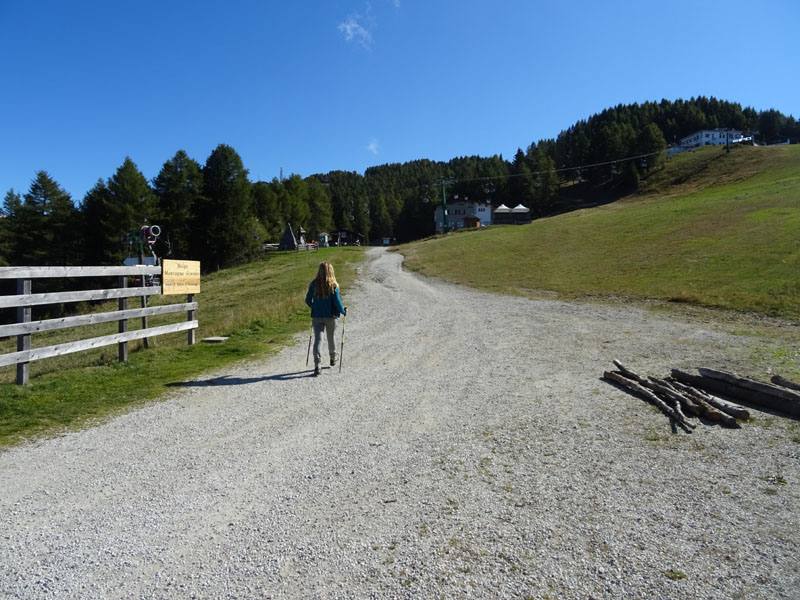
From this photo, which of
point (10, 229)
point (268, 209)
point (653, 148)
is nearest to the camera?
point (10, 229)

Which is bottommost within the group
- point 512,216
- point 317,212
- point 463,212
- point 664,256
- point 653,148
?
point 664,256

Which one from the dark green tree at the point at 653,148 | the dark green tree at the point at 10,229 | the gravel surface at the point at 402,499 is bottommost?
→ the gravel surface at the point at 402,499

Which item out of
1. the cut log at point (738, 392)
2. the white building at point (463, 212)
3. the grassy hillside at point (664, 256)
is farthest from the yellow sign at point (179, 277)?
the white building at point (463, 212)

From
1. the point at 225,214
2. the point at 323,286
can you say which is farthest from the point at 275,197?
the point at 323,286

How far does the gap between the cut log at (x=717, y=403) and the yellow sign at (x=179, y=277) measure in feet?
33.1

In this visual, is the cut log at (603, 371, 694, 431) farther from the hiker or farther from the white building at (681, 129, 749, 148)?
the white building at (681, 129, 749, 148)

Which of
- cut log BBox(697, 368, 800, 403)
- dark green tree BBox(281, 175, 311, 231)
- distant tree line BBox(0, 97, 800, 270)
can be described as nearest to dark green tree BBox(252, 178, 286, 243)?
distant tree line BBox(0, 97, 800, 270)

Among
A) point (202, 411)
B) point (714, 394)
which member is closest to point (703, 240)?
point (714, 394)

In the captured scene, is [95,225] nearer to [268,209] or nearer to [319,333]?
[268,209]

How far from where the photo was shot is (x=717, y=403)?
679 cm

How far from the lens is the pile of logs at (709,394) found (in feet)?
21.4

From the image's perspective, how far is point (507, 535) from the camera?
3.82 metres

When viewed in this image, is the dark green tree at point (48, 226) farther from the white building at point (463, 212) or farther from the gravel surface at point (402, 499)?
the white building at point (463, 212)

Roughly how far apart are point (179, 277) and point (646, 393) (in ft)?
33.9
